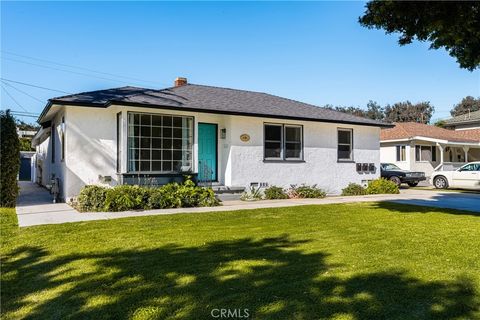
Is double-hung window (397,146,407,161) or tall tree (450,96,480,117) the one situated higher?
tall tree (450,96,480,117)

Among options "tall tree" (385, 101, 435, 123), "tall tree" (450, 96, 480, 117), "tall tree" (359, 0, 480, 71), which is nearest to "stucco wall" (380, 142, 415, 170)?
"tall tree" (359, 0, 480, 71)

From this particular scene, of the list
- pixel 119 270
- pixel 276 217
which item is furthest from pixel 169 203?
pixel 119 270

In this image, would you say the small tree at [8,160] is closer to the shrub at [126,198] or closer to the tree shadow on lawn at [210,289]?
the shrub at [126,198]

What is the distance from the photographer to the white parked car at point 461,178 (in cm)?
1787

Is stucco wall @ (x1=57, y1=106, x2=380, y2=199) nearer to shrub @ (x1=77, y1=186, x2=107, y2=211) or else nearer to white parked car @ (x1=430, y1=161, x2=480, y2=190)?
shrub @ (x1=77, y1=186, x2=107, y2=211)

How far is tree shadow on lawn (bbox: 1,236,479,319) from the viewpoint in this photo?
3.22 meters

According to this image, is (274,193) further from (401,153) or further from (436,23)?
(401,153)

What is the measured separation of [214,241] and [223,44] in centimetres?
1376

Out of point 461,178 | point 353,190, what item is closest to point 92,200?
point 353,190

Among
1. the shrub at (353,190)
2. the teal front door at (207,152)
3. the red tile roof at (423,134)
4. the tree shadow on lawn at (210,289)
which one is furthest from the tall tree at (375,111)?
the tree shadow on lawn at (210,289)

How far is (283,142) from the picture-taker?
1428cm

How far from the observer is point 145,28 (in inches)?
625

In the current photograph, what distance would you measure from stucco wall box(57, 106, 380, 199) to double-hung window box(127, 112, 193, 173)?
0.95 ft

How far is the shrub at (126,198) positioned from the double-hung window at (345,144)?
29.6 feet
